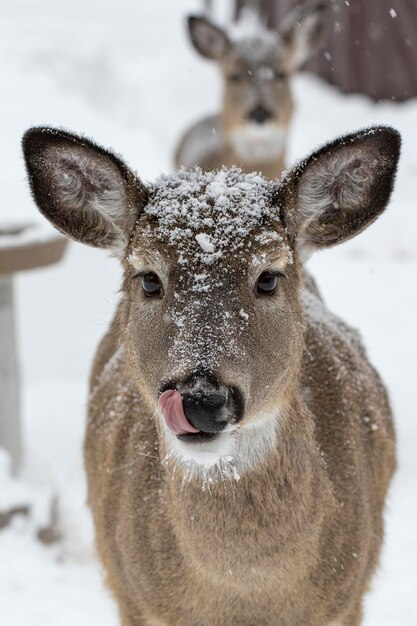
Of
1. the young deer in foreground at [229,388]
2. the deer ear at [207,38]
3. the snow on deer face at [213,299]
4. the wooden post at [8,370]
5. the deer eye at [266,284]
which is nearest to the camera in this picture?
the snow on deer face at [213,299]

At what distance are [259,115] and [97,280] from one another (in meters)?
2.67

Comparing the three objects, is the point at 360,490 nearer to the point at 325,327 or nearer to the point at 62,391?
the point at 325,327

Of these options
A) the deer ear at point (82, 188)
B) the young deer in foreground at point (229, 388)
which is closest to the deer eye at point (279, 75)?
the young deer in foreground at point (229, 388)

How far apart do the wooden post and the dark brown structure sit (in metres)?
9.00

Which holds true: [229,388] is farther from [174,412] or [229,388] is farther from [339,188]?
[339,188]

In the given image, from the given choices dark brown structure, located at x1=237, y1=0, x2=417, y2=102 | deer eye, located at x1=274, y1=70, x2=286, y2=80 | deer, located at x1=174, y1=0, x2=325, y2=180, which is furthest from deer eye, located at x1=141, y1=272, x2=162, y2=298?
dark brown structure, located at x1=237, y1=0, x2=417, y2=102

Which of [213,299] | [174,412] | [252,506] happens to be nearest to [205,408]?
[174,412]

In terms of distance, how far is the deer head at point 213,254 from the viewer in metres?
2.86

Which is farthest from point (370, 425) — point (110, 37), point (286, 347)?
point (110, 37)

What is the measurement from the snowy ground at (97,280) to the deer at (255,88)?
764 millimetres

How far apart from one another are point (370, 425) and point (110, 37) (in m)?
13.6

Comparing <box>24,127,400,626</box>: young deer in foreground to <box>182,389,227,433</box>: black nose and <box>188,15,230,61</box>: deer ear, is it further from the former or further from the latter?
<box>188,15,230,61</box>: deer ear

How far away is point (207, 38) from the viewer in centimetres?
1077

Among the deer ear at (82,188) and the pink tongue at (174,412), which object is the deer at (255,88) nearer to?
the deer ear at (82,188)
